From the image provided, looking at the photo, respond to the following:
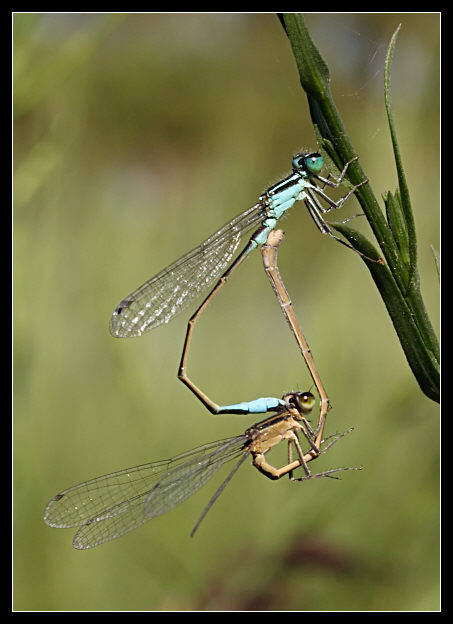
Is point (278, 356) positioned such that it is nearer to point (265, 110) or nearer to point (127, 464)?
point (127, 464)

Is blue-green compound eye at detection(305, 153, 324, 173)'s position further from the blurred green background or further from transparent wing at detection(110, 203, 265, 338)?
the blurred green background

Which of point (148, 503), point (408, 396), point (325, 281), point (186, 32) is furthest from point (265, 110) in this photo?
point (148, 503)

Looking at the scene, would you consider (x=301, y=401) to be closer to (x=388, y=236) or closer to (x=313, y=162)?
(x=313, y=162)

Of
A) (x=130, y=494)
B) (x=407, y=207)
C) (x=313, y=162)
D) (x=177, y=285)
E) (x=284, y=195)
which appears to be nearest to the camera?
(x=407, y=207)

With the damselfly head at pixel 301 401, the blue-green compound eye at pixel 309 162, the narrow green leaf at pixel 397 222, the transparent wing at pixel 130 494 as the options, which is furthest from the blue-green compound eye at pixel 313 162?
the transparent wing at pixel 130 494

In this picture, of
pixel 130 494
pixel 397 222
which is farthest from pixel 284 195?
pixel 130 494

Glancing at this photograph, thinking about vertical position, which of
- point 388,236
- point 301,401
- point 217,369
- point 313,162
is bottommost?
point 301,401

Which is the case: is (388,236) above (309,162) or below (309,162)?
below
